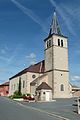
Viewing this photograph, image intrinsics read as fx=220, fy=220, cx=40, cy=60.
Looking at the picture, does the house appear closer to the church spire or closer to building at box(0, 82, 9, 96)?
the church spire

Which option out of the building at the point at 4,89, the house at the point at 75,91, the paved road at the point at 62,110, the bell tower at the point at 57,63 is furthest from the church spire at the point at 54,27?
the building at the point at 4,89

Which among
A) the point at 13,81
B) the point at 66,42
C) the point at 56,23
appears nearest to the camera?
the point at 66,42

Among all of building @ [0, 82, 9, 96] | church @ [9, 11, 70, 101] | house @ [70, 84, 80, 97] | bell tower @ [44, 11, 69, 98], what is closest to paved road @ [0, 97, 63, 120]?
church @ [9, 11, 70, 101]

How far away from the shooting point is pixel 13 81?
7931cm

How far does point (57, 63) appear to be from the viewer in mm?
56656

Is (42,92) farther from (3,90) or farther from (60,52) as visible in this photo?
(3,90)

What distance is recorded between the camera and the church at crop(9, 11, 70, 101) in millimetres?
53975

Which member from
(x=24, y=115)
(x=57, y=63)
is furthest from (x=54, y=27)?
(x=24, y=115)

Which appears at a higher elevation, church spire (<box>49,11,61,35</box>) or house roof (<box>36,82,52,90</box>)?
church spire (<box>49,11,61,35</box>)

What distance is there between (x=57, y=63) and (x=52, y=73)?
3.02 meters

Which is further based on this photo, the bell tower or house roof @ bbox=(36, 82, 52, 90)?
the bell tower

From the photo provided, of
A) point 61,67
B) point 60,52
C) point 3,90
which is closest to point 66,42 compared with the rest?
point 60,52

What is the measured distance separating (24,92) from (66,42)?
18.4 meters

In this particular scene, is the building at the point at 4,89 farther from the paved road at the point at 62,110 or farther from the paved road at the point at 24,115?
the paved road at the point at 24,115
